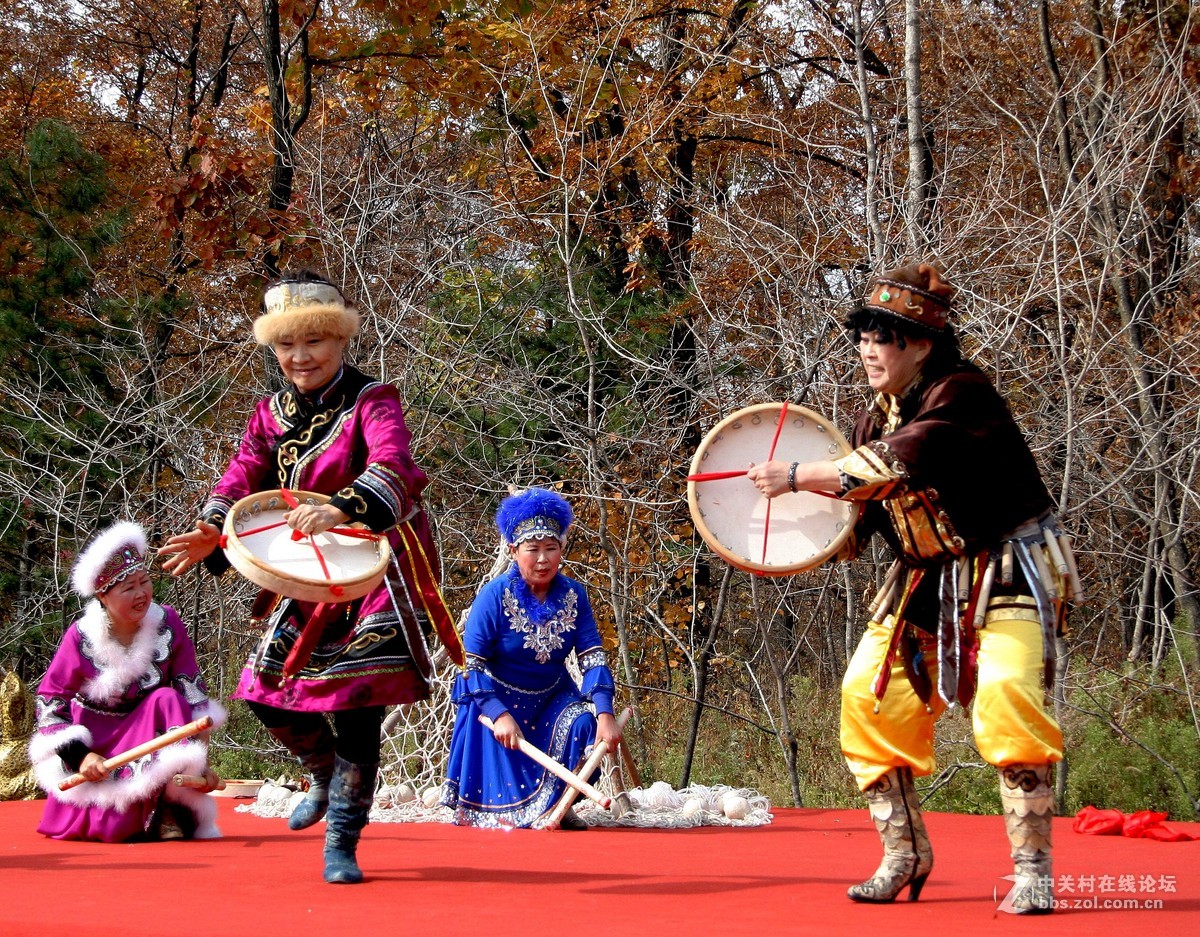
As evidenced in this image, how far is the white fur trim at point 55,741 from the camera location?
5512 millimetres

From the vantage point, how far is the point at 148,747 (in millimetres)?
5246

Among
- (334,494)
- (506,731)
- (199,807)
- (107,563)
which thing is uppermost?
(334,494)

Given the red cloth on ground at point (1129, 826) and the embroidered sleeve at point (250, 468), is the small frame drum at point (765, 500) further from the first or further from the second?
the red cloth on ground at point (1129, 826)

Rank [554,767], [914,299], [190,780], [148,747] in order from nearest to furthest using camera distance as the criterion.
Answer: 1. [914,299]
2. [148,747]
3. [190,780]
4. [554,767]

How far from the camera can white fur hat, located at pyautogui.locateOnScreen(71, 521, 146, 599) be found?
18.9 ft

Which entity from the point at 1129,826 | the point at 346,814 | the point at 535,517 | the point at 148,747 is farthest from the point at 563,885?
the point at 1129,826

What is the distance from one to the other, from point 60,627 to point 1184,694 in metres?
8.31

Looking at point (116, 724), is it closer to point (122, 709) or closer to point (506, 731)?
point (122, 709)

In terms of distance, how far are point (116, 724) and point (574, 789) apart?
1.92m

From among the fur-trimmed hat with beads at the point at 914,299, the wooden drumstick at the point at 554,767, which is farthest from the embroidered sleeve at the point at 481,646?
the fur-trimmed hat with beads at the point at 914,299

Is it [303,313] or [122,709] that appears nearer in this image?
[303,313]

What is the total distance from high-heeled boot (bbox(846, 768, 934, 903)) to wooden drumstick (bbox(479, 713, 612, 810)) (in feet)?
6.56

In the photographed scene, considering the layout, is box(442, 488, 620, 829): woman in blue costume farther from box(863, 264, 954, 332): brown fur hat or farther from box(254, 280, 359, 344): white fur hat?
box(863, 264, 954, 332): brown fur hat

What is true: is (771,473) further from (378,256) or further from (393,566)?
(378,256)
